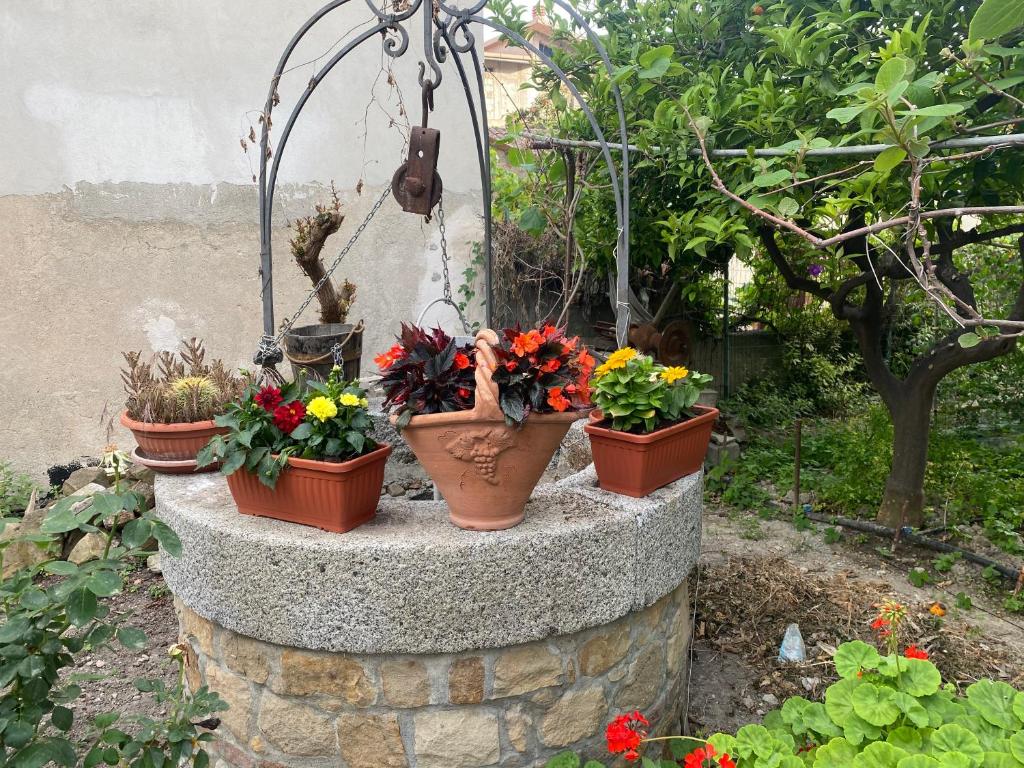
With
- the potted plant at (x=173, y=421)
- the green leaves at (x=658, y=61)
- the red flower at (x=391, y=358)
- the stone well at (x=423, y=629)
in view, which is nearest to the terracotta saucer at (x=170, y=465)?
the potted plant at (x=173, y=421)

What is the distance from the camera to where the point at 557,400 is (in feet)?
5.72

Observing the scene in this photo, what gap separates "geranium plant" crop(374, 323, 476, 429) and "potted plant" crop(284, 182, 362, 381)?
969 mm

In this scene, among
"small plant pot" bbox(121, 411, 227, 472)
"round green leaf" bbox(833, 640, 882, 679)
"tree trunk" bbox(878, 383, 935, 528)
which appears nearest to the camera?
"round green leaf" bbox(833, 640, 882, 679)

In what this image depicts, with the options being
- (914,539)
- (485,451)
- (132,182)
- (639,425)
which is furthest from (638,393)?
(132,182)

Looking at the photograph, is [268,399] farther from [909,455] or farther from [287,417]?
[909,455]

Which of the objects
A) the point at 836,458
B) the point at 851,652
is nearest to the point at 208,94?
the point at 851,652

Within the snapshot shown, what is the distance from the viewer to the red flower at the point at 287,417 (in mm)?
1900

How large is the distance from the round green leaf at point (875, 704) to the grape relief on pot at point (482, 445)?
3.15ft

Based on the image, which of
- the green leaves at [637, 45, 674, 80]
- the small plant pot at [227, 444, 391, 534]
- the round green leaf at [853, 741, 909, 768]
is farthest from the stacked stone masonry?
the green leaves at [637, 45, 674, 80]

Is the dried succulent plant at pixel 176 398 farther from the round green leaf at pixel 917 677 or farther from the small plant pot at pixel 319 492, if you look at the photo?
the round green leaf at pixel 917 677

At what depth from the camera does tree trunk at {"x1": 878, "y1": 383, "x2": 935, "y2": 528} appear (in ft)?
12.6

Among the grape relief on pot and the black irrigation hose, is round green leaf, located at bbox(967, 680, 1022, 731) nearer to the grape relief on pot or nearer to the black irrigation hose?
the grape relief on pot

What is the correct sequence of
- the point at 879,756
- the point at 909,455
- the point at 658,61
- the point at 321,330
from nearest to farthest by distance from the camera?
the point at 879,756, the point at 658,61, the point at 321,330, the point at 909,455

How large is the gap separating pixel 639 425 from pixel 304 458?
38.2 inches
